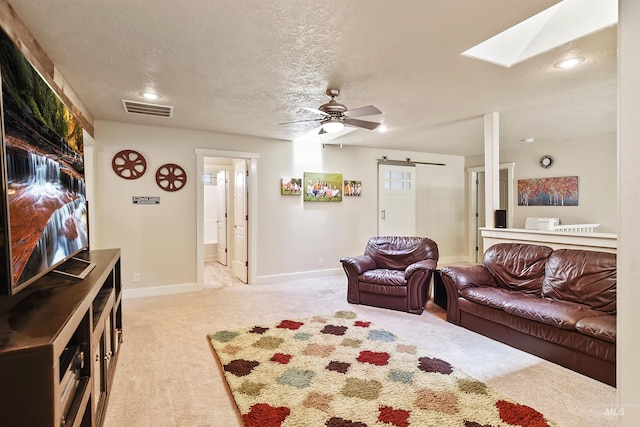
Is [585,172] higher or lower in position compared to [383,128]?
lower

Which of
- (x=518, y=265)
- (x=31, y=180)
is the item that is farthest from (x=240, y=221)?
(x=31, y=180)

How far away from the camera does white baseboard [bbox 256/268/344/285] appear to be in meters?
5.32

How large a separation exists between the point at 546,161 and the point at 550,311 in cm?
444

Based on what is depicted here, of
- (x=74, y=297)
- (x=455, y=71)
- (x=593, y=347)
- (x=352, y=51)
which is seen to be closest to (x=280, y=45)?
(x=352, y=51)

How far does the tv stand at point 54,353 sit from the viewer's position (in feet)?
3.09

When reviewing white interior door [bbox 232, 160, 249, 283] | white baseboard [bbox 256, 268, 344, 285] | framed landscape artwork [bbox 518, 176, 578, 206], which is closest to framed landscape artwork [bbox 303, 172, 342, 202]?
white interior door [bbox 232, 160, 249, 283]

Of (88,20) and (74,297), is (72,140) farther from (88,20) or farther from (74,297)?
(74,297)

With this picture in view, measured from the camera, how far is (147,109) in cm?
376

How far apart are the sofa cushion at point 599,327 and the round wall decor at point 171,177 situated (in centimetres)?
464

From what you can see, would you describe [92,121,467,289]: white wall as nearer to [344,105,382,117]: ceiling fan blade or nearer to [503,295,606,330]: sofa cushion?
[344,105,382,117]: ceiling fan blade

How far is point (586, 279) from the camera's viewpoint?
2773 mm

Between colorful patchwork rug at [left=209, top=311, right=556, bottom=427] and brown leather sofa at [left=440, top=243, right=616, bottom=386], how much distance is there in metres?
0.75

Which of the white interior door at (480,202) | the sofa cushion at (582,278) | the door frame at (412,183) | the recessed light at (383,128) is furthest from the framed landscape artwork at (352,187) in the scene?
the sofa cushion at (582,278)

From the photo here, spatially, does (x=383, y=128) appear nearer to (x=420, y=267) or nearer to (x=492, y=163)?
(x=492, y=163)
